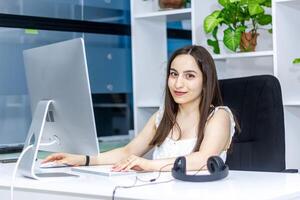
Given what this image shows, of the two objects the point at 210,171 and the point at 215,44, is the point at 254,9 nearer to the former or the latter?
the point at 215,44

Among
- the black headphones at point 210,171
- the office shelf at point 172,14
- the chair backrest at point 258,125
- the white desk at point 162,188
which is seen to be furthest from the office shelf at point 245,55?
the black headphones at point 210,171

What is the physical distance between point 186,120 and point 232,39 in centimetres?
80

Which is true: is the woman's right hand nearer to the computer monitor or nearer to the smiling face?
the computer monitor

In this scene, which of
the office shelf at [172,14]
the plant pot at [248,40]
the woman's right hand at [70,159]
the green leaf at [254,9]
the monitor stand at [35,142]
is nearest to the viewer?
the monitor stand at [35,142]

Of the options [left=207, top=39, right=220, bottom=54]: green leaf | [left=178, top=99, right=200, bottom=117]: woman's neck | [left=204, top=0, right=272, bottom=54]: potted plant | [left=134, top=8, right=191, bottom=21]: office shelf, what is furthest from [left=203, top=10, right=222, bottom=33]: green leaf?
[left=178, top=99, right=200, bottom=117]: woman's neck

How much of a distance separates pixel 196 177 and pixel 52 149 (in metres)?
0.64

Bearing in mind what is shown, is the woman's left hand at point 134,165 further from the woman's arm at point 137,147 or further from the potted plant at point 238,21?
the potted plant at point 238,21

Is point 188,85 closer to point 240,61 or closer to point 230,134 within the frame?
point 230,134

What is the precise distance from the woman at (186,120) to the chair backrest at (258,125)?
0.14 m

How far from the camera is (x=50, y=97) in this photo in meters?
1.97

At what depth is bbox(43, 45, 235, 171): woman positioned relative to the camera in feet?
7.29

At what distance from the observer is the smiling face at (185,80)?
2.32 m

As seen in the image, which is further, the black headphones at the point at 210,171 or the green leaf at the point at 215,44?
the green leaf at the point at 215,44

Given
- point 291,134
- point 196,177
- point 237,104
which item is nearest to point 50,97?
point 196,177
